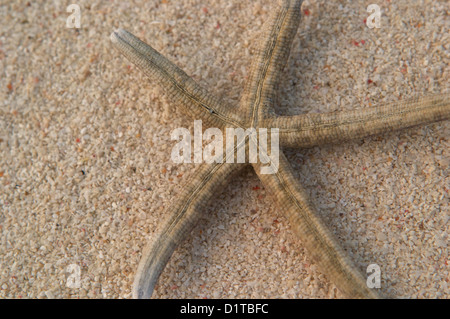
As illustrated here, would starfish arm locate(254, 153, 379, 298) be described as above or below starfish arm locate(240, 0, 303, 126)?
below

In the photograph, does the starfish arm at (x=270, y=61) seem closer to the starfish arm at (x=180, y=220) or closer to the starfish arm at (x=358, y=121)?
the starfish arm at (x=358, y=121)

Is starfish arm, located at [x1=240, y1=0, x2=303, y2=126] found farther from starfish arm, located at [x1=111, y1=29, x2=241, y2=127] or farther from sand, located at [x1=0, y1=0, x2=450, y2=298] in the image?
sand, located at [x1=0, y1=0, x2=450, y2=298]

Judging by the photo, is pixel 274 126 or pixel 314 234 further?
pixel 274 126

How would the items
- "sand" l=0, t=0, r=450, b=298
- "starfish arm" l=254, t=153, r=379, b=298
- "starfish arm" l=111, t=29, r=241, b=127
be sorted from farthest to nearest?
"sand" l=0, t=0, r=450, b=298
"starfish arm" l=111, t=29, r=241, b=127
"starfish arm" l=254, t=153, r=379, b=298

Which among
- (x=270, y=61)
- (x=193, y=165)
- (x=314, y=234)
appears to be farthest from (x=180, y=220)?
(x=270, y=61)

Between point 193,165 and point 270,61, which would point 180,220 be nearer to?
point 193,165

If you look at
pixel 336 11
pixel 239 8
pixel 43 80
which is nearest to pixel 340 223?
pixel 336 11

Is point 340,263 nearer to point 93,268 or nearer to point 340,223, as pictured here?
point 340,223

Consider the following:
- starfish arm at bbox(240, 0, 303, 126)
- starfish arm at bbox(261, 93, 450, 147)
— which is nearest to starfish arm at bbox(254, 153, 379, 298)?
starfish arm at bbox(261, 93, 450, 147)
